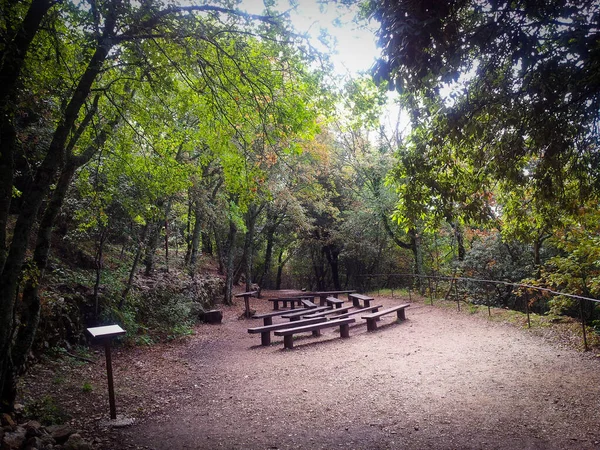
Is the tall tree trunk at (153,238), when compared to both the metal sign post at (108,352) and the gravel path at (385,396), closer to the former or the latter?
the gravel path at (385,396)

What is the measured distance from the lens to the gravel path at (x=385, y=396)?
4258 millimetres

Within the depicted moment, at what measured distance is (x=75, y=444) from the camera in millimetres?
3725

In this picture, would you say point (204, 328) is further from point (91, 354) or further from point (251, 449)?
point (251, 449)

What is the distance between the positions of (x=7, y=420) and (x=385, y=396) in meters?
4.84

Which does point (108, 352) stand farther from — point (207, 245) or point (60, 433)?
point (207, 245)

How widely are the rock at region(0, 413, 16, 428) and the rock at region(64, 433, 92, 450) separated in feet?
2.18

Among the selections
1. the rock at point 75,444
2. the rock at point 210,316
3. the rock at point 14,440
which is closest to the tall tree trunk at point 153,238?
the rock at point 210,316

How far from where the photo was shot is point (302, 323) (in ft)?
33.1

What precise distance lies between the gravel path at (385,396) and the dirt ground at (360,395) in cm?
2

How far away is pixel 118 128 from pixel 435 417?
7.63m

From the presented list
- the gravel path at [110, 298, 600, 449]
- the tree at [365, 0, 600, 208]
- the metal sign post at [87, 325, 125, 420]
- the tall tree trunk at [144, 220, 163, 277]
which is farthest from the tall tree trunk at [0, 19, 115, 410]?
the tall tree trunk at [144, 220, 163, 277]

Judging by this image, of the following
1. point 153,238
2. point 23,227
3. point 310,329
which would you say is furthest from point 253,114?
point 153,238

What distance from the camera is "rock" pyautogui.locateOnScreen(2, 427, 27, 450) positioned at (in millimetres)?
3233

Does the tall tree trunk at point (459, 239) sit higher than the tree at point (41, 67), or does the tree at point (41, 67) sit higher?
the tree at point (41, 67)
